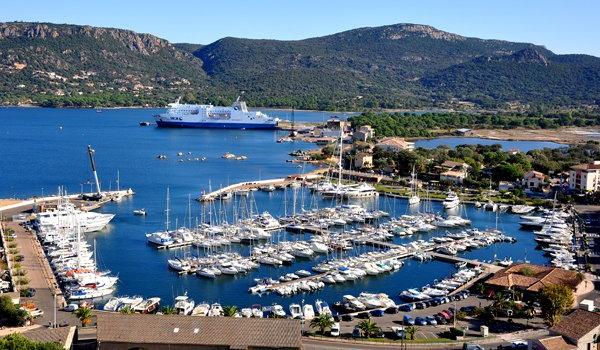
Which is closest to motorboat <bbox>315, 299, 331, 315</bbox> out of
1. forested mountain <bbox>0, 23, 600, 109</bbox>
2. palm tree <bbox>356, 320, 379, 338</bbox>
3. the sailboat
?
palm tree <bbox>356, 320, 379, 338</bbox>

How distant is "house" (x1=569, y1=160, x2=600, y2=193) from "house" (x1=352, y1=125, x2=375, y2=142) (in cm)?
2864

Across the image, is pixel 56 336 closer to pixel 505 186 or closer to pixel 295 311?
pixel 295 311

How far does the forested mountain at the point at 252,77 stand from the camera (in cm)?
14025

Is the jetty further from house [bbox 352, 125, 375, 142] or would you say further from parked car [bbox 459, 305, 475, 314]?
house [bbox 352, 125, 375, 142]

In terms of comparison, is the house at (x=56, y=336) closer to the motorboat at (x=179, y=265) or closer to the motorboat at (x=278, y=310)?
the motorboat at (x=278, y=310)

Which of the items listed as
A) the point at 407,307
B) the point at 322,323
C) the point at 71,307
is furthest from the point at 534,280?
the point at 71,307

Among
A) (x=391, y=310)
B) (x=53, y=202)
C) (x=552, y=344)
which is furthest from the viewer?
(x=53, y=202)

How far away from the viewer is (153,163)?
5750 centimetres

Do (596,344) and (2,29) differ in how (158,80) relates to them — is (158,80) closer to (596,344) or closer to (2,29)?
(2,29)

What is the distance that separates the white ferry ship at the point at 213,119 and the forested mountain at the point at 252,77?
3189cm

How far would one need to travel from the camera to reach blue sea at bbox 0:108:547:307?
2569 centimetres

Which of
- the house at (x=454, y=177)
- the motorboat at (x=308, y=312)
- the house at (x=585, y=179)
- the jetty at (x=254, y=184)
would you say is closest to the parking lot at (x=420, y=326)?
the motorboat at (x=308, y=312)

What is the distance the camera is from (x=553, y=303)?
19969 millimetres

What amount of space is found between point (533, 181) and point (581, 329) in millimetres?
29250
